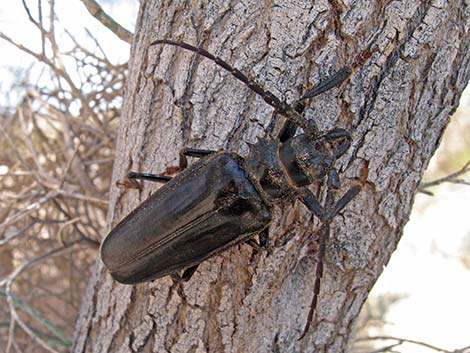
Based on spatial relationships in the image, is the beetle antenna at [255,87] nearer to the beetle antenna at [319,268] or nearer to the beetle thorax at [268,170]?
the beetle thorax at [268,170]

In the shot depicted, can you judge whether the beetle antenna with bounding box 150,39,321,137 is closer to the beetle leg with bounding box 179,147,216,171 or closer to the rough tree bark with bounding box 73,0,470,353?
the rough tree bark with bounding box 73,0,470,353

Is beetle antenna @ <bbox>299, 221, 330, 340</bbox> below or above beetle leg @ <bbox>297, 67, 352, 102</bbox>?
below

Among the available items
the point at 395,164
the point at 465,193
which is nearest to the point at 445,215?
the point at 465,193

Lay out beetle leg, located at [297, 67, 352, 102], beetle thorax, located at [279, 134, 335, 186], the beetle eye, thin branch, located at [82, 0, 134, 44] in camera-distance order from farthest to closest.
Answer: thin branch, located at [82, 0, 134, 44] < the beetle eye < beetle thorax, located at [279, 134, 335, 186] < beetle leg, located at [297, 67, 352, 102]

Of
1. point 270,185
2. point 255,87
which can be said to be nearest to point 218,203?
point 270,185

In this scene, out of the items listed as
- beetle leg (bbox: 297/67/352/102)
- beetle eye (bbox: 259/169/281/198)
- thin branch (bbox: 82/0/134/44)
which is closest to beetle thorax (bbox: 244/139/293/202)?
beetle eye (bbox: 259/169/281/198)

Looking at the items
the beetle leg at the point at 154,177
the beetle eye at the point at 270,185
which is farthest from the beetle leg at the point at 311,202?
the beetle leg at the point at 154,177
